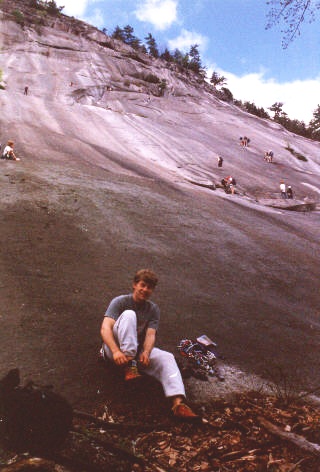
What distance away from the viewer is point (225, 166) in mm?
26844

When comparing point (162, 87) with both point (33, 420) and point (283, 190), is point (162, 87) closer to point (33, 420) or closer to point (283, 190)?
point (283, 190)

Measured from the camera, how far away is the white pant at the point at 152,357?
3936 mm

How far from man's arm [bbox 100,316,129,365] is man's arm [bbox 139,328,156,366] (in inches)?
8.6

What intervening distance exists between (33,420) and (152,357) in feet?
5.01

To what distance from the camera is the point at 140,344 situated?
14.5ft

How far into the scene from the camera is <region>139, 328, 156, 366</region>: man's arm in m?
4.13

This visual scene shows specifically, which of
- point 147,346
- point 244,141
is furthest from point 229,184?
point 147,346

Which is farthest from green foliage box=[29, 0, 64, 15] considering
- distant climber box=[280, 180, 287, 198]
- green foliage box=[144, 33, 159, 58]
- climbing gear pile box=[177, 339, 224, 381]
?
climbing gear pile box=[177, 339, 224, 381]

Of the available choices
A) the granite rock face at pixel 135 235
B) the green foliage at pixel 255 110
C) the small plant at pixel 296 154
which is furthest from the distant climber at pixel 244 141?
the green foliage at pixel 255 110

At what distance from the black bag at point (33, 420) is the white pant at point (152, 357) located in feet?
2.99

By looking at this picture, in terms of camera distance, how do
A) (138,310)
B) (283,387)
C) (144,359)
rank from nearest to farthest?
(144,359) < (138,310) < (283,387)

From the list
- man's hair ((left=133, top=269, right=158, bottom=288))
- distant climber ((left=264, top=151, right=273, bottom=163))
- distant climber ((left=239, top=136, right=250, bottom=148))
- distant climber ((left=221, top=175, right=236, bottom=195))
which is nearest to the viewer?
man's hair ((left=133, top=269, right=158, bottom=288))

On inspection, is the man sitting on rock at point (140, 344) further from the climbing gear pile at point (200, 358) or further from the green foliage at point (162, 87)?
the green foliage at point (162, 87)

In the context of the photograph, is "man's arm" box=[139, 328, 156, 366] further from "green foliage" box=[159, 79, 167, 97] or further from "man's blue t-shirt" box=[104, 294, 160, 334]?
"green foliage" box=[159, 79, 167, 97]
